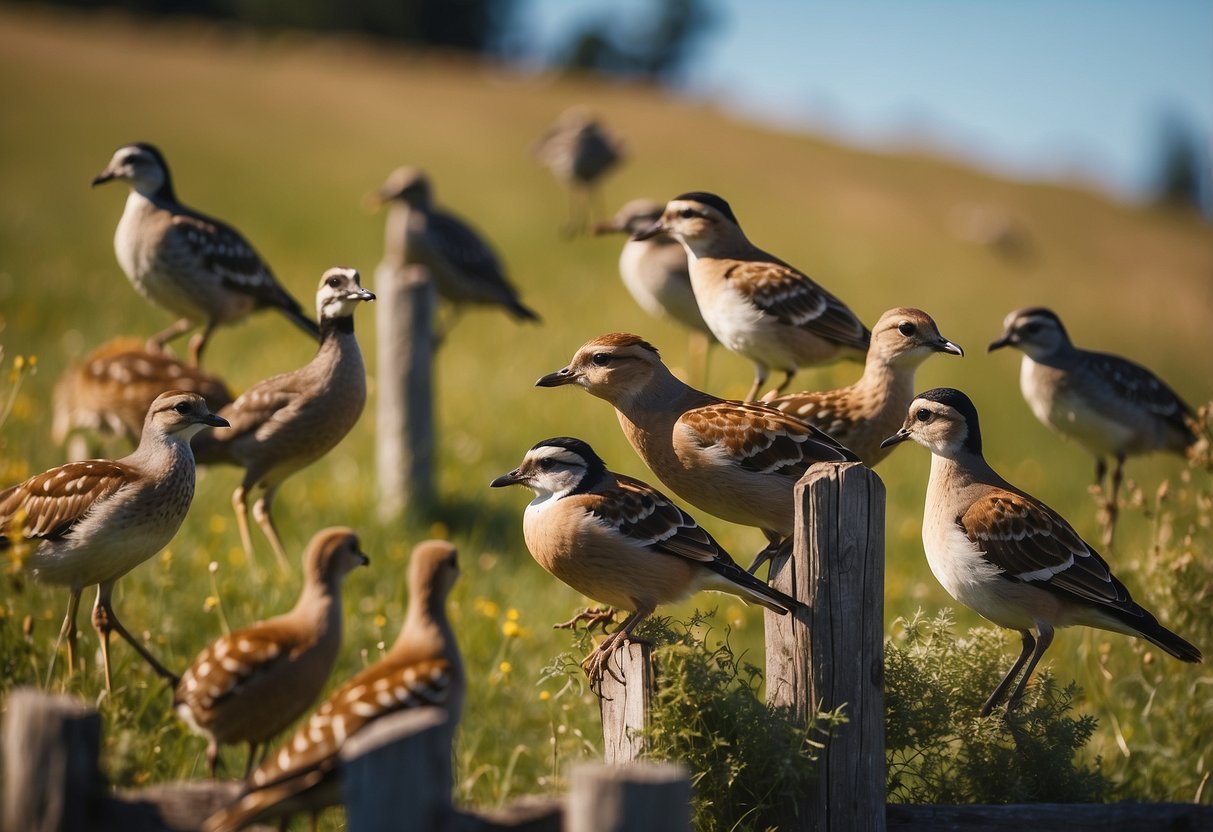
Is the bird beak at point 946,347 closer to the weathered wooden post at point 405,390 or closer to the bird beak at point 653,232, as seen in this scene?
the bird beak at point 653,232

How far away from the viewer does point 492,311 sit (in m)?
21.0

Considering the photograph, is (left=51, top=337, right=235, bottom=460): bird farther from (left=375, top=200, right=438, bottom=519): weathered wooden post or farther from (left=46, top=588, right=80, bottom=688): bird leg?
(left=375, top=200, right=438, bottom=519): weathered wooden post

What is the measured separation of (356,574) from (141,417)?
1.96 meters

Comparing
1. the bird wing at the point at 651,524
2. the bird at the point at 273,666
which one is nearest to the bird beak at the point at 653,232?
the bird wing at the point at 651,524

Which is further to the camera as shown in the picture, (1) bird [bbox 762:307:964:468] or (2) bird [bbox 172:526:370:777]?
(1) bird [bbox 762:307:964:468]

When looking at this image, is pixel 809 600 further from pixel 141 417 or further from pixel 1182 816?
pixel 141 417

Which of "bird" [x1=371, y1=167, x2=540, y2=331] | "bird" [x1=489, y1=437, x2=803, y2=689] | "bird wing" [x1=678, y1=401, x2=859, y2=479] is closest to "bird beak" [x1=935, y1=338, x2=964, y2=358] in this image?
"bird wing" [x1=678, y1=401, x2=859, y2=479]

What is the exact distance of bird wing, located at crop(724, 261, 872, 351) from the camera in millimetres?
7473

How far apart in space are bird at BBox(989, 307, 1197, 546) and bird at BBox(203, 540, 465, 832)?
5716 mm

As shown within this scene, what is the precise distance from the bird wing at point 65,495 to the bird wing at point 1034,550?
4011mm

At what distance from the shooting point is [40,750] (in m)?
3.74

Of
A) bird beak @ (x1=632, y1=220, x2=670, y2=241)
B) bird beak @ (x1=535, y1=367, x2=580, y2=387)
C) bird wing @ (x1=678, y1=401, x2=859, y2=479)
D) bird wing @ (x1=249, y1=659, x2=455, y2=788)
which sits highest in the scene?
bird beak @ (x1=632, y1=220, x2=670, y2=241)

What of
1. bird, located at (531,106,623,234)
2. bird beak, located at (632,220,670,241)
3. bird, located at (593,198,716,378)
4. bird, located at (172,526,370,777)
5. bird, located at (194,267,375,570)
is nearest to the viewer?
bird, located at (172,526,370,777)

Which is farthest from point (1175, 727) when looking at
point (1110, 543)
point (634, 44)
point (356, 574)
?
point (634, 44)
